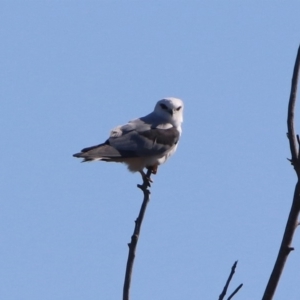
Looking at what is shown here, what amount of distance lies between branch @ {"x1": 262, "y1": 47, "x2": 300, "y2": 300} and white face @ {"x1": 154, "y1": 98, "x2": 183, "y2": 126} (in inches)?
259

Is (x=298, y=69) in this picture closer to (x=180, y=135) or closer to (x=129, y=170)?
(x=129, y=170)

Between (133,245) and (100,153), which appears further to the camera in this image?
(100,153)

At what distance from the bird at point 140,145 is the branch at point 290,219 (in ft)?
14.9

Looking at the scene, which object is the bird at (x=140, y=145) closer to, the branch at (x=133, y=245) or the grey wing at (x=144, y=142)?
the grey wing at (x=144, y=142)

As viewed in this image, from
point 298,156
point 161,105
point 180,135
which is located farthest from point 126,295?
point 161,105

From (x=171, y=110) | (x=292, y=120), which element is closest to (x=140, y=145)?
(x=171, y=110)

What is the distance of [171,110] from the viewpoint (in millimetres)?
9859

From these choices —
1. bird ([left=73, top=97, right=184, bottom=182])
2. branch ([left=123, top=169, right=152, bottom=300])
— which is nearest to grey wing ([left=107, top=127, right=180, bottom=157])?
bird ([left=73, top=97, right=184, bottom=182])

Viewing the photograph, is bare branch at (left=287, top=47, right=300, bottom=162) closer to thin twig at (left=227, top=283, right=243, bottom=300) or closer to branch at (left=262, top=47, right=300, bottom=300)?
branch at (left=262, top=47, right=300, bottom=300)

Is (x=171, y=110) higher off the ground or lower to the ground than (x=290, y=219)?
higher

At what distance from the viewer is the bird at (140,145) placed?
26.4ft

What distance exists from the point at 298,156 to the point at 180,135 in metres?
6.36

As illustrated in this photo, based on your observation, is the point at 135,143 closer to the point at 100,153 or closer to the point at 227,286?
the point at 100,153

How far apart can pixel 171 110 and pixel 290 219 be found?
6.91 meters
